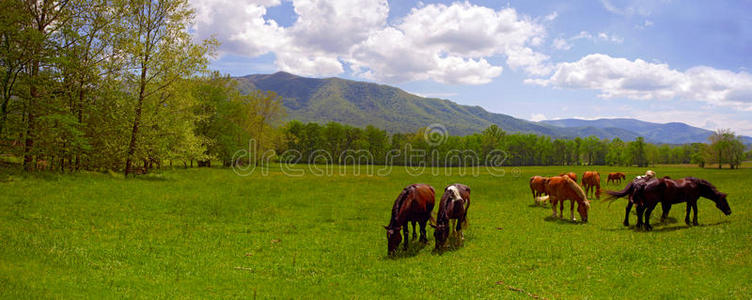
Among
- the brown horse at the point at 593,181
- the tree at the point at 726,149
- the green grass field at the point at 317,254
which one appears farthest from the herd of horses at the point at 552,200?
the tree at the point at 726,149

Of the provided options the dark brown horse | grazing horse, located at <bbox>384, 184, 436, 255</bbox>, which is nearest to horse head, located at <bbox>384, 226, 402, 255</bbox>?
grazing horse, located at <bbox>384, 184, 436, 255</bbox>

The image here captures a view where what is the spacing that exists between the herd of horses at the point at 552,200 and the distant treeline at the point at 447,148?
9041cm

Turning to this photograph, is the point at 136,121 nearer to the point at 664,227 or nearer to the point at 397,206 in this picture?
the point at 397,206

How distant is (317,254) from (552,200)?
51.9 feet

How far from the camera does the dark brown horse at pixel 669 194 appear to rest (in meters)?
16.1

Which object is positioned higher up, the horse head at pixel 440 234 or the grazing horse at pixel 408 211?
the grazing horse at pixel 408 211

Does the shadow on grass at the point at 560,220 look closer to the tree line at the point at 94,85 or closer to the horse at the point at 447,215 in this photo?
the horse at the point at 447,215

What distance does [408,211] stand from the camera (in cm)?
1366

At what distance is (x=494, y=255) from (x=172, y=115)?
3353 centimetres

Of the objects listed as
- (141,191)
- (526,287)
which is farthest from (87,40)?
(526,287)

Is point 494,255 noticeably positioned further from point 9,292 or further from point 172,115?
point 172,115

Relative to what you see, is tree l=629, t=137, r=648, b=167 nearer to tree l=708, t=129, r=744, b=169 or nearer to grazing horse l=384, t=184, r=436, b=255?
tree l=708, t=129, r=744, b=169

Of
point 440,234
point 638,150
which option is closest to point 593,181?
point 440,234

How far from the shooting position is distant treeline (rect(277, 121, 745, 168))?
12012cm
